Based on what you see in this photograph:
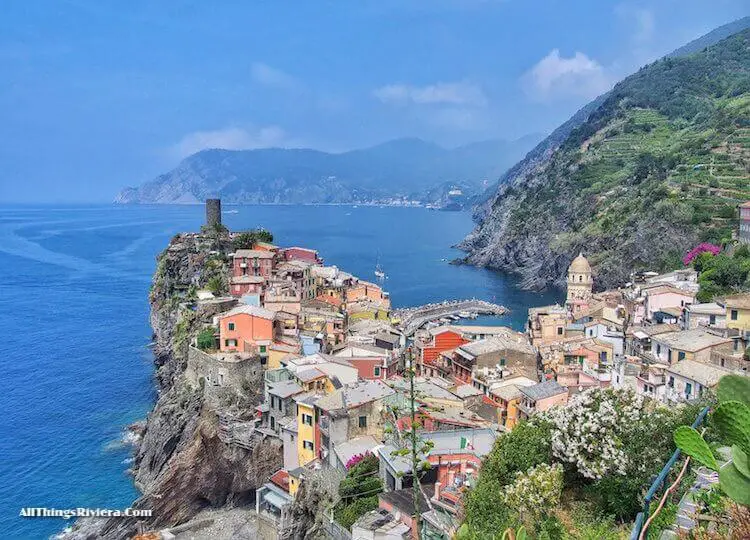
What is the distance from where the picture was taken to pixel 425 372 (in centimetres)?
3166

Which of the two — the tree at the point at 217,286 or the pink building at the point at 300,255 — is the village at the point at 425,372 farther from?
the pink building at the point at 300,255

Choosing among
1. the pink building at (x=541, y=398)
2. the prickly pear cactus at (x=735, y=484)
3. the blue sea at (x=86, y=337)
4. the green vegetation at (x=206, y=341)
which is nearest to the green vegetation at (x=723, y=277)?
the pink building at (x=541, y=398)

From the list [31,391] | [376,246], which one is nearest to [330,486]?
[31,391]

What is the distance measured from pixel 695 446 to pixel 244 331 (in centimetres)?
2798

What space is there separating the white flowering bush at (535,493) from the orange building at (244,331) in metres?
21.4

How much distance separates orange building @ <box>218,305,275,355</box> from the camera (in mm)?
30734

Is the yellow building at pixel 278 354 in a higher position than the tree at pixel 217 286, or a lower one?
lower

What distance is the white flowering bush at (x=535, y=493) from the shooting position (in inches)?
400

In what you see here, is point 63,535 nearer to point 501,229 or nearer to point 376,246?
point 501,229

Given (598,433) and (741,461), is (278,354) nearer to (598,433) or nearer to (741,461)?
(598,433)

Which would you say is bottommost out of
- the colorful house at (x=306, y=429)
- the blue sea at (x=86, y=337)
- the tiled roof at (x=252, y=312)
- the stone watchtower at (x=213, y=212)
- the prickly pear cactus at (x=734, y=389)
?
the blue sea at (x=86, y=337)

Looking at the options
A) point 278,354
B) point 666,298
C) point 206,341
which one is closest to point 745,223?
point 666,298

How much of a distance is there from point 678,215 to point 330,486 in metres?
50.7

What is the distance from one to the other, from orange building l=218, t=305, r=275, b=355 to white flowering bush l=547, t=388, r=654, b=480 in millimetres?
20586
